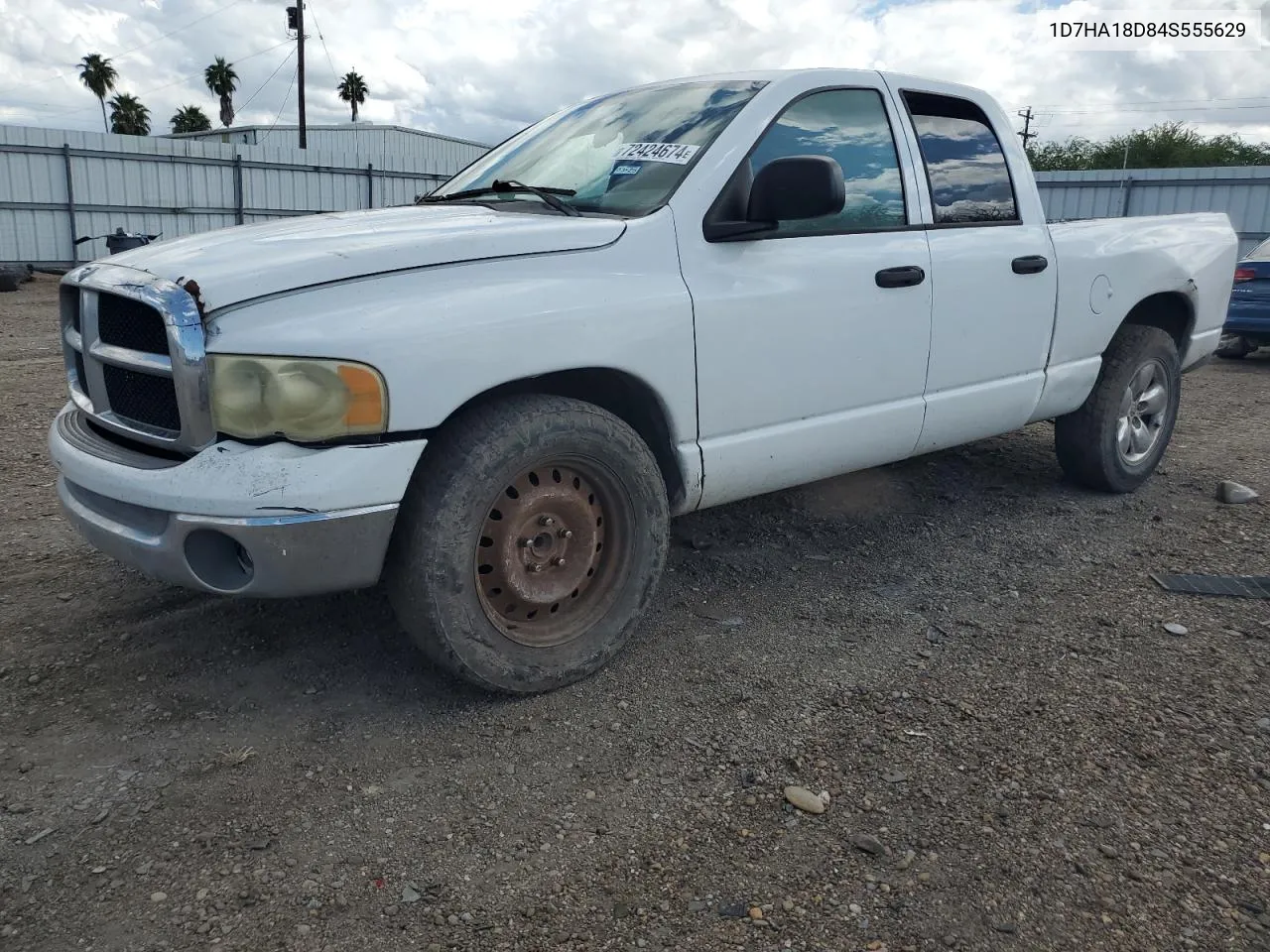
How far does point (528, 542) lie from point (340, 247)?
99 cm

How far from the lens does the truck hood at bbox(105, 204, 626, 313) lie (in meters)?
2.69

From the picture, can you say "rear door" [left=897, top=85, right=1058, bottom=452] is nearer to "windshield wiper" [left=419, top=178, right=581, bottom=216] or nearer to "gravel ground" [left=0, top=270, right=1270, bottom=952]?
"gravel ground" [left=0, top=270, right=1270, bottom=952]

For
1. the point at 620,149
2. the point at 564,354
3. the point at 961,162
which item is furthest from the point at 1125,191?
the point at 564,354

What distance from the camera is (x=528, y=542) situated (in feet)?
10.2

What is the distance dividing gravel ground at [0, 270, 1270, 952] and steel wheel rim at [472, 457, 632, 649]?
238mm

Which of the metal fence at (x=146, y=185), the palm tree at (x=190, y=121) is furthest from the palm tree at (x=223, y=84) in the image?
the metal fence at (x=146, y=185)

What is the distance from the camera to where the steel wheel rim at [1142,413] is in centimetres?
524

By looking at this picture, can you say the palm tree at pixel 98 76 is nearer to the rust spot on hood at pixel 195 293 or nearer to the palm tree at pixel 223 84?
the palm tree at pixel 223 84

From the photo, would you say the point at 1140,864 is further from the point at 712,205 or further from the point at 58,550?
the point at 58,550

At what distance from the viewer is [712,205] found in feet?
11.1

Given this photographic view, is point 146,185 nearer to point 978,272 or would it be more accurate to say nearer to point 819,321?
point 978,272

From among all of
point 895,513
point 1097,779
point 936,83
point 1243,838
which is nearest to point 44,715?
point 1097,779

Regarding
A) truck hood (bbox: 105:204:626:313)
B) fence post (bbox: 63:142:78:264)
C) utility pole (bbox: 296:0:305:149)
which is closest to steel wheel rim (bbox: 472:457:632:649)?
truck hood (bbox: 105:204:626:313)

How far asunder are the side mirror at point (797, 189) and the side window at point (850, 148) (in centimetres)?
30
